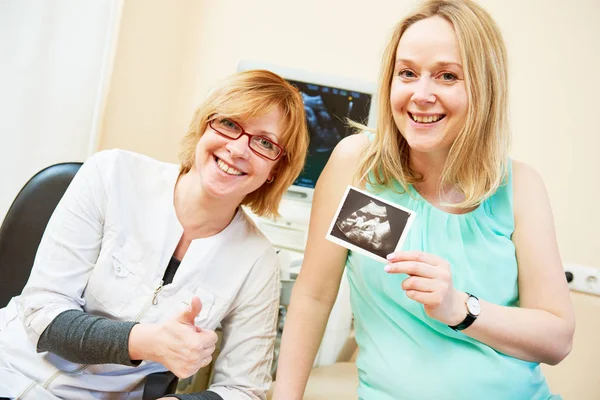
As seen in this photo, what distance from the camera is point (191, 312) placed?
1062mm

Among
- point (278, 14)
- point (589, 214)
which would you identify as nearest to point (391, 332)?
point (589, 214)

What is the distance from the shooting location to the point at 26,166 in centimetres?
189

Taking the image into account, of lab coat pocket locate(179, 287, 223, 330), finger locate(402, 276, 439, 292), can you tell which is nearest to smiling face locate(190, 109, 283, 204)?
lab coat pocket locate(179, 287, 223, 330)

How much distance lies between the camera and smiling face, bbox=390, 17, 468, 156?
1.19 meters

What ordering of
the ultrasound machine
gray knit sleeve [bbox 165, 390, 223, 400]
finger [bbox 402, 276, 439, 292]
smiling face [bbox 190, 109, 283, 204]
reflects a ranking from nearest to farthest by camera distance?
finger [bbox 402, 276, 439, 292], gray knit sleeve [bbox 165, 390, 223, 400], smiling face [bbox 190, 109, 283, 204], the ultrasound machine

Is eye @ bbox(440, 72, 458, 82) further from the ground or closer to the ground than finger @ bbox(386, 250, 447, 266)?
further from the ground

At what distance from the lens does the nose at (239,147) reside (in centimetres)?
125

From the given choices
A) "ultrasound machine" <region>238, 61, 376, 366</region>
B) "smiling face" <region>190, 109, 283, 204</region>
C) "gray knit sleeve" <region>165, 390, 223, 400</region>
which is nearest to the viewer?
"gray knit sleeve" <region>165, 390, 223, 400</region>

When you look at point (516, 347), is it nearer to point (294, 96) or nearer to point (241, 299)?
point (241, 299)

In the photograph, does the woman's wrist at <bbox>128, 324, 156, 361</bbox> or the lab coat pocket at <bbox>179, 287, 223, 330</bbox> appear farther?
the lab coat pocket at <bbox>179, 287, 223, 330</bbox>

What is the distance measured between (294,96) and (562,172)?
1.35 metres

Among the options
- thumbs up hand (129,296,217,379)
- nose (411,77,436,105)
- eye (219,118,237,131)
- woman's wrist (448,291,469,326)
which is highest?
nose (411,77,436,105)

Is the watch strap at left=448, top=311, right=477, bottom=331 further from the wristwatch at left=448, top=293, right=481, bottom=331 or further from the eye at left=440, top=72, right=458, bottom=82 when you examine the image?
the eye at left=440, top=72, right=458, bottom=82

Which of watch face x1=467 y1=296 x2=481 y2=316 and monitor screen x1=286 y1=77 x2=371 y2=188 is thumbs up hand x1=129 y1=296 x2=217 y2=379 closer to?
watch face x1=467 y1=296 x2=481 y2=316
